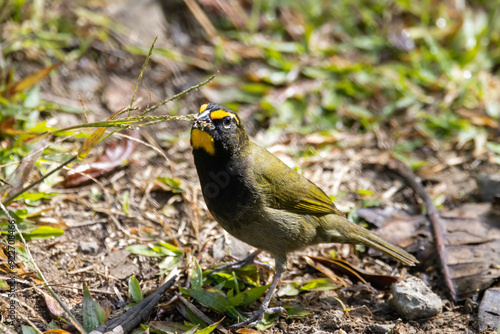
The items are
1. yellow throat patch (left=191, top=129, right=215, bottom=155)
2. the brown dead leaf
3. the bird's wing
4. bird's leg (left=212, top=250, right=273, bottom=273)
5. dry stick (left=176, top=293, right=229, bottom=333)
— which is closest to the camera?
dry stick (left=176, top=293, right=229, bottom=333)

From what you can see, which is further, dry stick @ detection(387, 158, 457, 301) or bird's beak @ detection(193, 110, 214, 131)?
dry stick @ detection(387, 158, 457, 301)

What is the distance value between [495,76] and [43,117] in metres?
5.90

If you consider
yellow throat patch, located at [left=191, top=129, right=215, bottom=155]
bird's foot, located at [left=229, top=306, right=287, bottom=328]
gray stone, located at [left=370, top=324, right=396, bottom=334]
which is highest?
yellow throat patch, located at [left=191, top=129, right=215, bottom=155]

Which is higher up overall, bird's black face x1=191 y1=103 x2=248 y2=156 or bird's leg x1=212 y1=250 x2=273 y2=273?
bird's black face x1=191 y1=103 x2=248 y2=156

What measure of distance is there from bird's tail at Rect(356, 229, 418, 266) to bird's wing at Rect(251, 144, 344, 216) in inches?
12.9

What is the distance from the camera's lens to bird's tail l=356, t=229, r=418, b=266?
4.45 m

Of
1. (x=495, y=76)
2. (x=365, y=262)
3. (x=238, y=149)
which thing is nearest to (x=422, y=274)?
(x=365, y=262)

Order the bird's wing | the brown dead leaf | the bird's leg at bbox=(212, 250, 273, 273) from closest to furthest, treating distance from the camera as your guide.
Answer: the bird's wing, the bird's leg at bbox=(212, 250, 273, 273), the brown dead leaf

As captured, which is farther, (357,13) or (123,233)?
(357,13)

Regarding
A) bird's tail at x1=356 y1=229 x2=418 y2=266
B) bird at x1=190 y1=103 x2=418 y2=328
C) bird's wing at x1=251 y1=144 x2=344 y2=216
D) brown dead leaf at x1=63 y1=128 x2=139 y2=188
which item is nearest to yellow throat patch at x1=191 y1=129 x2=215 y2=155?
bird at x1=190 y1=103 x2=418 y2=328

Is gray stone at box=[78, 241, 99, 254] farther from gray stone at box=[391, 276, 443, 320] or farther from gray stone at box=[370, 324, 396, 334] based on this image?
gray stone at box=[391, 276, 443, 320]

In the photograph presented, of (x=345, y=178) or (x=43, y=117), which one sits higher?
(x=43, y=117)

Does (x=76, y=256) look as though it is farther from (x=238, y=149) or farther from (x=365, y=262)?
(x=365, y=262)

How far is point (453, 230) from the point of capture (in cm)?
481
